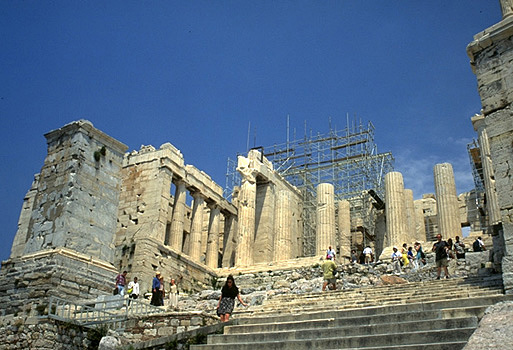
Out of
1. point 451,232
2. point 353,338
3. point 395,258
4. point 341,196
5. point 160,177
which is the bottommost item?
point 353,338

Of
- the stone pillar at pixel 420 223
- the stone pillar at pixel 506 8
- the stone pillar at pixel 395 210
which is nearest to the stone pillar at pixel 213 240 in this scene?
the stone pillar at pixel 395 210

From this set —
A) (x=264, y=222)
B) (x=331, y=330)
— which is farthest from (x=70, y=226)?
(x=264, y=222)

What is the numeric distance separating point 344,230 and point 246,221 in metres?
5.83

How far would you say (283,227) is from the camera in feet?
111

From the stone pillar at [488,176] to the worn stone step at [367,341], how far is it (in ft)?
48.7

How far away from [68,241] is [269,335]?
27.6 feet

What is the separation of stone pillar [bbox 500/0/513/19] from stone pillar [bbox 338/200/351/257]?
67.6 feet

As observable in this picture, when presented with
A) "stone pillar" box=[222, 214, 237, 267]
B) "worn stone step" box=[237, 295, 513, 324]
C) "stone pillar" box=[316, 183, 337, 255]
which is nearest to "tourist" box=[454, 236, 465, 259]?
"stone pillar" box=[316, 183, 337, 255]

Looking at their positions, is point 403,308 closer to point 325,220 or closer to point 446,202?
point 446,202

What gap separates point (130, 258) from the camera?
88.2ft

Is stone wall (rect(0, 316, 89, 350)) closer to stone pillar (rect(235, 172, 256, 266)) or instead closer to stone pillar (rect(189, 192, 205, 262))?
stone pillar (rect(189, 192, 205, 262))

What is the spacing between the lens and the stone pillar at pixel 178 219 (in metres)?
30.2

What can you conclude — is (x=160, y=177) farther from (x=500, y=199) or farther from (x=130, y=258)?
(x=500, y=199)

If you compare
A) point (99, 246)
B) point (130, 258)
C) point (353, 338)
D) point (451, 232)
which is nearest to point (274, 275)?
point (130, 258)
